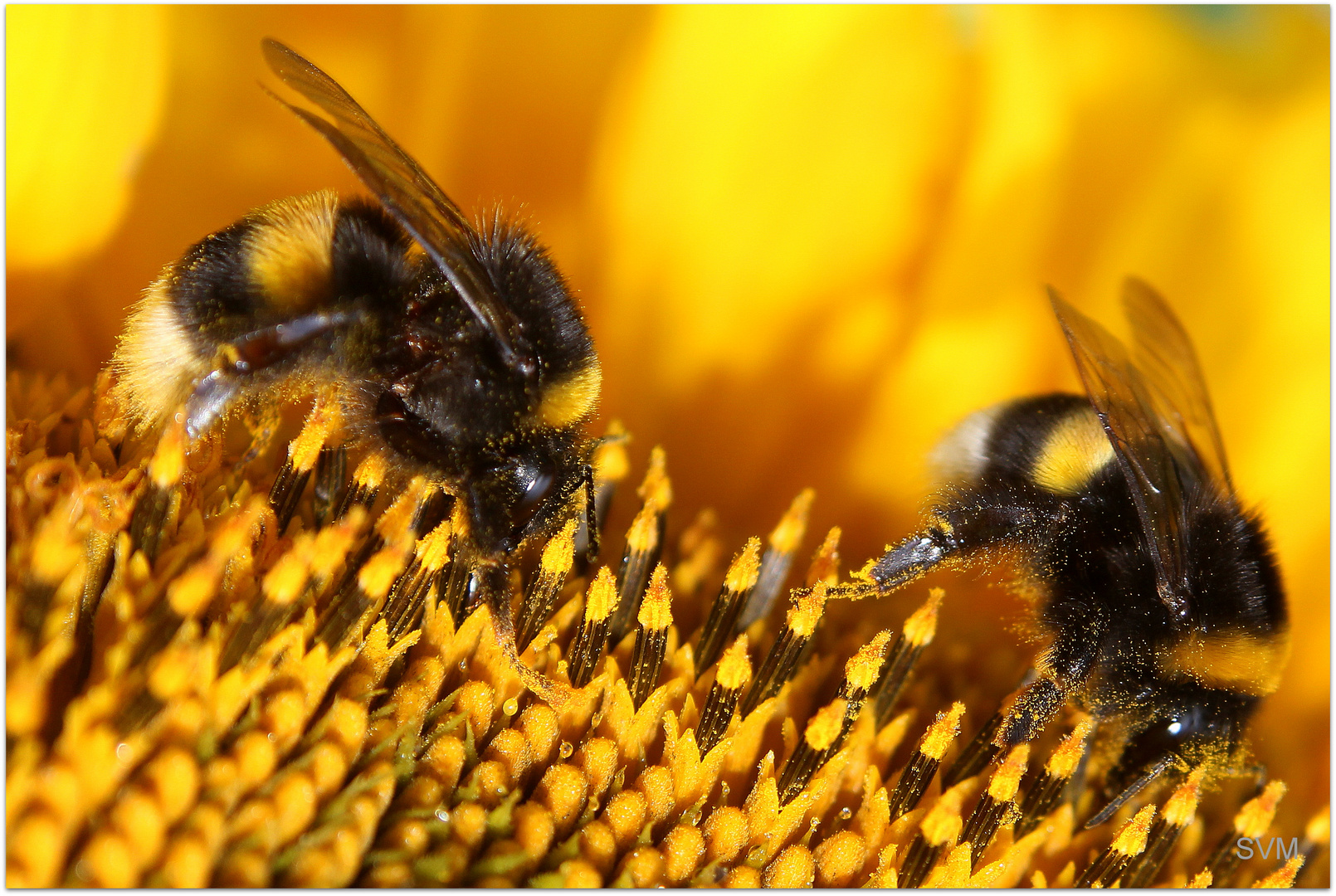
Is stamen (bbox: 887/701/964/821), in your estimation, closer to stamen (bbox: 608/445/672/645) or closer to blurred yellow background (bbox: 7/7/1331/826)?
stamen (bbox: 608/445/672/645)

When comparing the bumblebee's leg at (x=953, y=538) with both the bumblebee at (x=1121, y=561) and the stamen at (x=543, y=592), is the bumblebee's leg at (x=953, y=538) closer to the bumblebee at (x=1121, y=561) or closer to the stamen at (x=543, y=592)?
the bumblebee at (x=1121, y=561)

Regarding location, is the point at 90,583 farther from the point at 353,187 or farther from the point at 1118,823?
the point at 1118,823

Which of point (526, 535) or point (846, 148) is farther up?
point (846, 148)

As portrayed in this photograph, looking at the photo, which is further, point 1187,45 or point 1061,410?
point 1187,45

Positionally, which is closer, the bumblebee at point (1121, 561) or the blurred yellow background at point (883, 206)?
the bumblebee at point (1121, 561)

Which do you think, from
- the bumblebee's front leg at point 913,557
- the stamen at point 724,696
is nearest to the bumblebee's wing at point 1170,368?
the bumblebee's front leg at point 913,557

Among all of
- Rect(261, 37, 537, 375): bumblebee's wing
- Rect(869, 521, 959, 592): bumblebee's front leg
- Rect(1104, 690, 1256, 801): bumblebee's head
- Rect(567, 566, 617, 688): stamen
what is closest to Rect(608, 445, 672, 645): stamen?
Rect(567, 566, 617, 688): stamen

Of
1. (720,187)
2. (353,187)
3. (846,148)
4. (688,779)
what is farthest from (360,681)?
(846,148)
